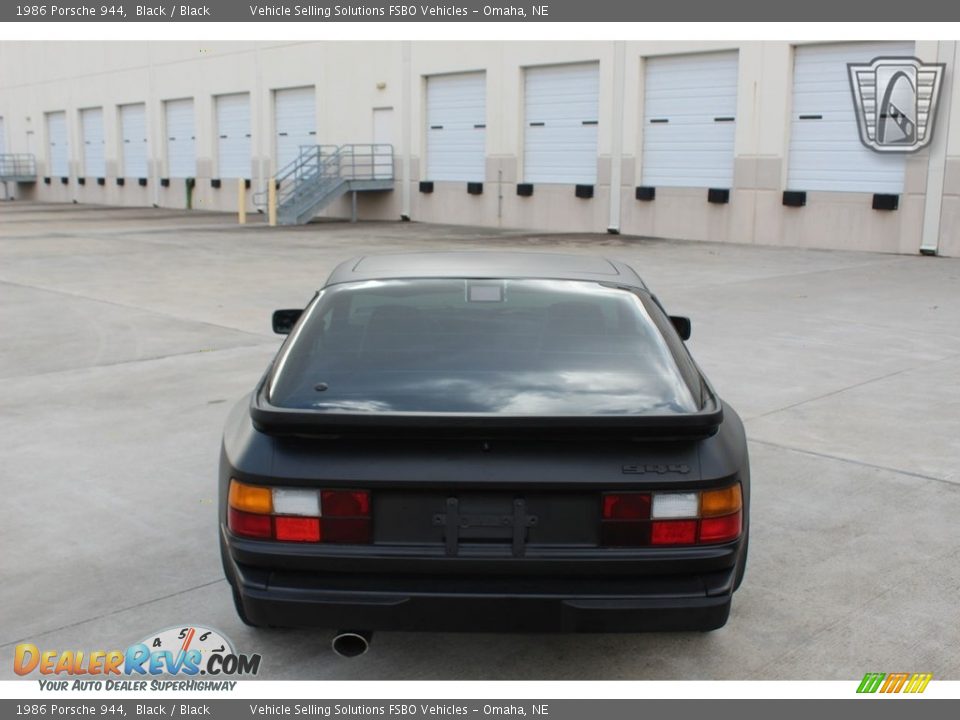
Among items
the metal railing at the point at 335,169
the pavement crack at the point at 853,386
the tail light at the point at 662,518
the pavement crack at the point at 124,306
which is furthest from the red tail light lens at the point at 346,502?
the metal railing at the point at 335,169

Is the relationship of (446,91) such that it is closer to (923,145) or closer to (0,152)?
(923,145)

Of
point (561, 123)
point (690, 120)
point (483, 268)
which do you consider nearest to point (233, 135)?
point (561, 123)

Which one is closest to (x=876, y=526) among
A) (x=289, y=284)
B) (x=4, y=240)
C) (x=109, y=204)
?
(x=289, y=284)

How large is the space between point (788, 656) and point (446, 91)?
2727 cm

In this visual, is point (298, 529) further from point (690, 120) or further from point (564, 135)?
point (564, 135)

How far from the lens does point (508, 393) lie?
141 inches

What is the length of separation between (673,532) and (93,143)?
47.2m

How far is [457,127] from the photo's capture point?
96.5 feet

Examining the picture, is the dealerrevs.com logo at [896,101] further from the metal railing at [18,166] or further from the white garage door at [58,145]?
the metal railing at [18,166]

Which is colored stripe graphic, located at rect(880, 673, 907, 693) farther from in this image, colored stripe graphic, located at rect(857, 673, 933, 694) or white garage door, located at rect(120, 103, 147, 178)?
white garage door, located at rect(120, 103, 147, 178)

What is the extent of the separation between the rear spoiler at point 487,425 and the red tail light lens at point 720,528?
286 mm

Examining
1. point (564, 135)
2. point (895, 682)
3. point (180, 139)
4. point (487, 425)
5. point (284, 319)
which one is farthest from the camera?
point (180, 139)

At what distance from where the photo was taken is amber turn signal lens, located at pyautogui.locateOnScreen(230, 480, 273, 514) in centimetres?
333

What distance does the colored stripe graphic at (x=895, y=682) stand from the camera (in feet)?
12.0
